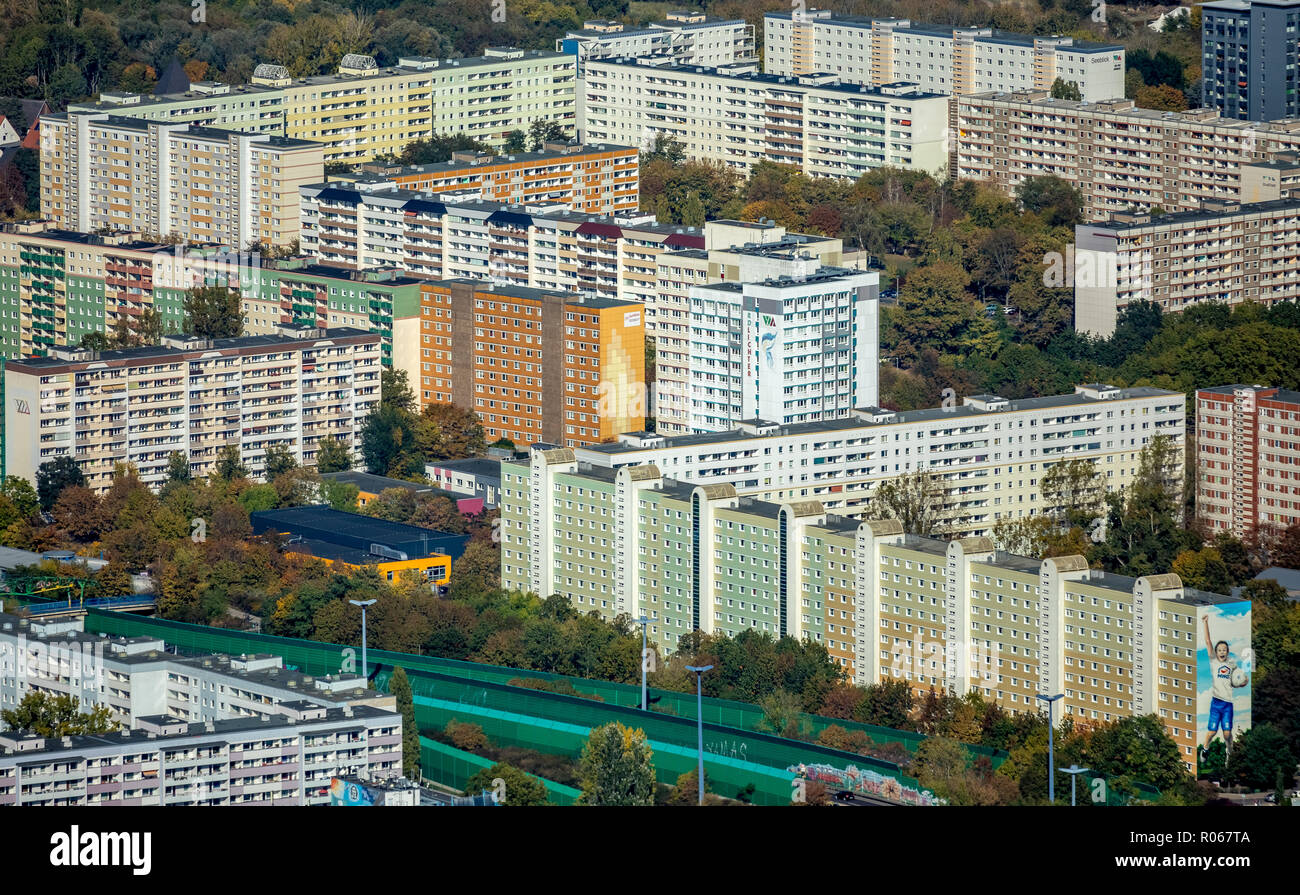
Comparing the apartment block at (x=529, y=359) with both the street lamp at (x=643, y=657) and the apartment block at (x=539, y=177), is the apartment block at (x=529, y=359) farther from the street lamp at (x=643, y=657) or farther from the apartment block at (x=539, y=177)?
the street lamp at (x=643, y=657)

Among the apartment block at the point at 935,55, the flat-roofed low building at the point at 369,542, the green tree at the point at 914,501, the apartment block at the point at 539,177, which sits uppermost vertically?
the apartment block at the point at 935,55

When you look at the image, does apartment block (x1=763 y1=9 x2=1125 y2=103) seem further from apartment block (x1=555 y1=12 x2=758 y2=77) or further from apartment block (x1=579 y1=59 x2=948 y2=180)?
apartment block (x1=579 y1=59 x2=948 y2=180)

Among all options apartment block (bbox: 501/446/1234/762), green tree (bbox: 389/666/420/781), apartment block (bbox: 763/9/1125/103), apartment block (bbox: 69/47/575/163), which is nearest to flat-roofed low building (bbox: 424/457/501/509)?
apartment block (bbox: 501/446/1234/762)

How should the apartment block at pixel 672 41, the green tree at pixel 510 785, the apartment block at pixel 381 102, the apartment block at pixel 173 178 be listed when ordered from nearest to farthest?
the green tree at pixel 510 785 < the apartment block at pixel 173 178 < the apartment block at pixel 381 102 < the apartment block at pixel 672 41

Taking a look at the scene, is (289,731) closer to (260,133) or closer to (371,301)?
(371,301)

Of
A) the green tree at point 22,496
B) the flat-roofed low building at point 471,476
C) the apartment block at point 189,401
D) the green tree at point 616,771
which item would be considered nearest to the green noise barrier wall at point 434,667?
the green tree at point 616,771
